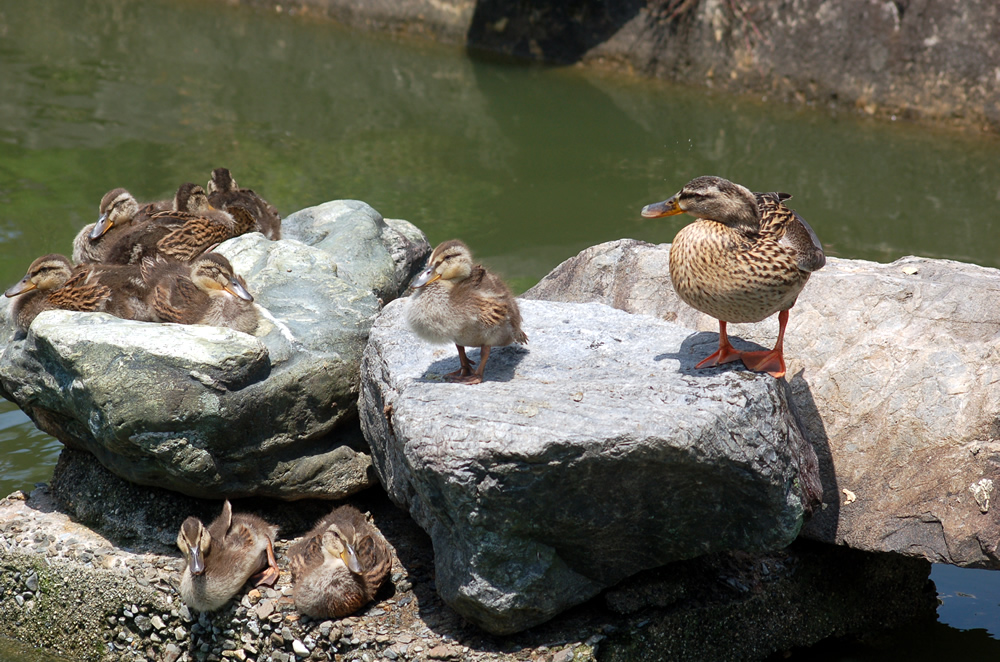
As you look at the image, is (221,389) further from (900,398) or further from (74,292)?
(900,398)

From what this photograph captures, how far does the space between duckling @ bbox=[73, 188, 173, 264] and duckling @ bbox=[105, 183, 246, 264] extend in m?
0.28

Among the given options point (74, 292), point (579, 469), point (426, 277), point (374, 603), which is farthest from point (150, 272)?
point (579, 469)

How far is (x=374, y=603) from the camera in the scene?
16.9 feet

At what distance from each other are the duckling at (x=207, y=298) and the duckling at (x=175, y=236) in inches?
29.2

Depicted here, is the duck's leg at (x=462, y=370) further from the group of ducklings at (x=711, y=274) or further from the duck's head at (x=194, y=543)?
the duck's head at (x=194, y=543)

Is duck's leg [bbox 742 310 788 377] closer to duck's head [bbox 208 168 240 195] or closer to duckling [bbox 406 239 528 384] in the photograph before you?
duckling [bbox 406 239 528 384]

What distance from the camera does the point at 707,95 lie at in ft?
48.5

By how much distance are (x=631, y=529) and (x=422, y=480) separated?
1041 mm

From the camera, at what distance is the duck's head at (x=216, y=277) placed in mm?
5629

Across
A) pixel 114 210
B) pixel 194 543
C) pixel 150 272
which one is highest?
pixel 150 272

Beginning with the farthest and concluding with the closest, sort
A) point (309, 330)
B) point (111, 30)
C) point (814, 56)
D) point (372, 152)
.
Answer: point (111, 30) → point (814, 56) → point (372, 152) → point (309, 330)

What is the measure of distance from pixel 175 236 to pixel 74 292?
935 millimetres

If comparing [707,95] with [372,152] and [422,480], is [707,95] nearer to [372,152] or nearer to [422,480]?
[372,152]

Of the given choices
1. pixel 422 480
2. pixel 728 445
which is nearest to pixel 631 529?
pixel 728 445
